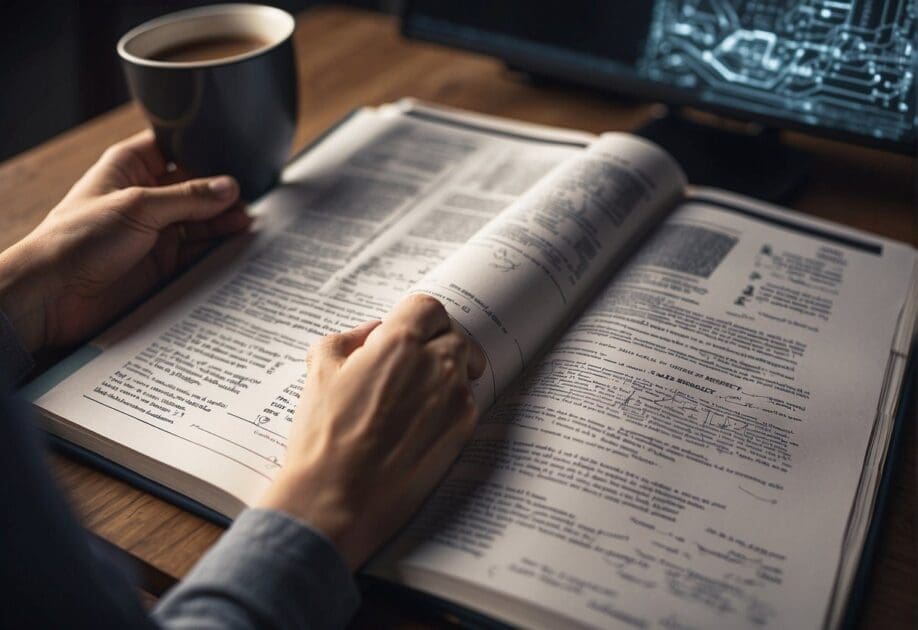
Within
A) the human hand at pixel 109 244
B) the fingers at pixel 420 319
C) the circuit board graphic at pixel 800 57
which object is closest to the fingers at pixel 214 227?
the human hand at pixel 109 244

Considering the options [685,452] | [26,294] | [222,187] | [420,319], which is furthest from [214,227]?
[685,452]

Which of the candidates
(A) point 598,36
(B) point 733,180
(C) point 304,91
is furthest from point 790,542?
(C) point 304,91

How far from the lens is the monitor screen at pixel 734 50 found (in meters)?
0.62

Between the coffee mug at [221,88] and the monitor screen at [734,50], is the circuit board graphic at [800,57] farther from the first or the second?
the coffee mug at [221,88]

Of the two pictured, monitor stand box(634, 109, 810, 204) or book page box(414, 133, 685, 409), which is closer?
book page box(414, 133, 685, 409)

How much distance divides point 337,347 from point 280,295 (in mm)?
129

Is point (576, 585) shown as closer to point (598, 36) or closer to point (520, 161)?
point (520, 161)

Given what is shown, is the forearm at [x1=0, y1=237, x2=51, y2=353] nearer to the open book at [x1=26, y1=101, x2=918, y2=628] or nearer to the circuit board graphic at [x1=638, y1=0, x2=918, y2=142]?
the open book at [x1=26, y1=101, x2=918, y2=628]

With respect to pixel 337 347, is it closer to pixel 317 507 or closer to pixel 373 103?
pixel 317 507

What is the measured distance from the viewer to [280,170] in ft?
2.33

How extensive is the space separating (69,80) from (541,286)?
1153mm

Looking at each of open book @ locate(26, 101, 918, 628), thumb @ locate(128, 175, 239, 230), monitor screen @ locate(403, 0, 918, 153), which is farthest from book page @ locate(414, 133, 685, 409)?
thumb @ locate(128, 175, 239, 230)

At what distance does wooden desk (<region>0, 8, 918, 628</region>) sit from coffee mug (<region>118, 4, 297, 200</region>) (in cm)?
14

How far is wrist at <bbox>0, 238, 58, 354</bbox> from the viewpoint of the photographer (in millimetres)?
504
